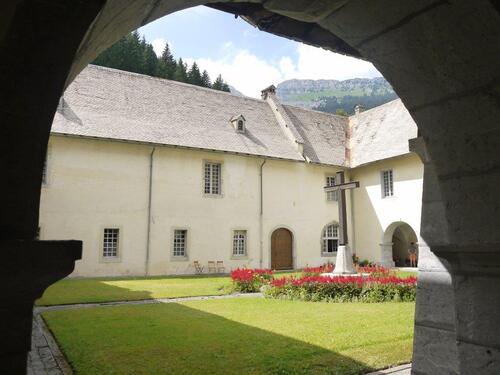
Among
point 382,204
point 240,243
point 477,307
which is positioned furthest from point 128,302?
point 382,204

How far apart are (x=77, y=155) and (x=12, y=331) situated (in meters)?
17.7

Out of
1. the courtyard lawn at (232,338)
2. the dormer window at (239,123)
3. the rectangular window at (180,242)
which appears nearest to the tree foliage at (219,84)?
the dormer window at (239,123)

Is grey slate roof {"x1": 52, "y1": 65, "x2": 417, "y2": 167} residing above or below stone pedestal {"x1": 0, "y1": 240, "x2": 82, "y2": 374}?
above

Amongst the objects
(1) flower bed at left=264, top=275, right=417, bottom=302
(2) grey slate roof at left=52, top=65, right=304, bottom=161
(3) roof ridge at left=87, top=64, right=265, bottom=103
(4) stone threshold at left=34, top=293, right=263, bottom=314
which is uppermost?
(3) roof ridge at left=87, top=64, right=265, bottom=103

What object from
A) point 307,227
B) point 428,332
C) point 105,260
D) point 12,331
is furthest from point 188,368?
point 307,227

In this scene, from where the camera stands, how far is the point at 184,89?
23250mm

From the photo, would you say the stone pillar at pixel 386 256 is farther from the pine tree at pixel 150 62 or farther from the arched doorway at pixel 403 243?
the pine tree at pixel 150 62

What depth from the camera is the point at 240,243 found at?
70.1ft

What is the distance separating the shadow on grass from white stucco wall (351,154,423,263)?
15525 mm

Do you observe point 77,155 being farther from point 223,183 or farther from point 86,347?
point 86,347

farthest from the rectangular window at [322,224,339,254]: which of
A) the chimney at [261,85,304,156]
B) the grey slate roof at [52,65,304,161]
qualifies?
the chimney at [261,85,304,156]

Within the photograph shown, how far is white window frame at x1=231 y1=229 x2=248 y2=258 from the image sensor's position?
69.2 ft

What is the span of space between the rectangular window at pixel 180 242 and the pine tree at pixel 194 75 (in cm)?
2726

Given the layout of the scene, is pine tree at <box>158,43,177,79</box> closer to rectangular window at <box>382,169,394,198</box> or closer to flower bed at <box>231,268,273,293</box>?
rectangular window at <box>382,169,394,198</box>
